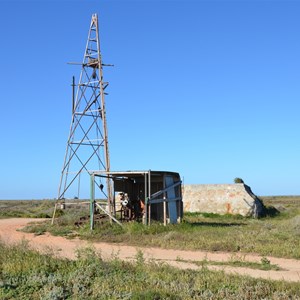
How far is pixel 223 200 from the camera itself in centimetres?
3061

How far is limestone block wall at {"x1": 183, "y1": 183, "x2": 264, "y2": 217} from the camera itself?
97.6ft

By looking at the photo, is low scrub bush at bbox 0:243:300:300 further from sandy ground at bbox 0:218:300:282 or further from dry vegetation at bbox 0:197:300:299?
sandy ground at bbox 0:218:300:282

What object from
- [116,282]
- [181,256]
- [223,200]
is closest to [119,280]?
[116,282]

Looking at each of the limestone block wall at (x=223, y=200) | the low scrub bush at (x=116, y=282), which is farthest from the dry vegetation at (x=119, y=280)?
the limestone block wall at (x=223, y=200)

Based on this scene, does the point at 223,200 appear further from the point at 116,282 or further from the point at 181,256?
the point at 116,282

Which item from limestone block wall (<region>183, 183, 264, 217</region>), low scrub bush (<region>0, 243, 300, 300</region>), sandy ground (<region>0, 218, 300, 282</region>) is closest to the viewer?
low scrub bush (<region>0, 243, 300, 300</region>)

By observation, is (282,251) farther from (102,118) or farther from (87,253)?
(102,118)

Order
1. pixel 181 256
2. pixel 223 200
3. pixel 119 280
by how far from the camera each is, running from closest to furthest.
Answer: pixel 119 280, pixel 181 256, pixel 223 200

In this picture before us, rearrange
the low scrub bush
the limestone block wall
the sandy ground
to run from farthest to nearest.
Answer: the limestone block wall
the sandy ground
the low scrub bush

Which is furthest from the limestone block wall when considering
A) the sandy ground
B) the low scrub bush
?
the low scrub bush

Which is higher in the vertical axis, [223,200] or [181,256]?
[223,200]

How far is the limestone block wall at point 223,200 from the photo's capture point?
29734 millimetres

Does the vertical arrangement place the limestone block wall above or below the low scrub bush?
above

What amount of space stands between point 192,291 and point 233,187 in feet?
74.8
